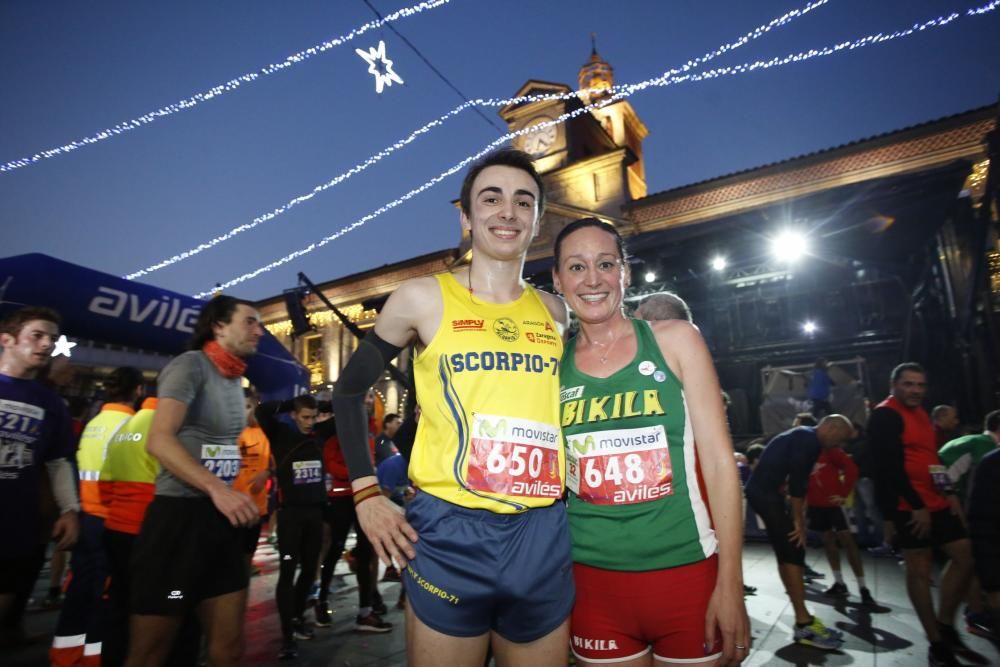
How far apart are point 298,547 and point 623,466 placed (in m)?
4.48

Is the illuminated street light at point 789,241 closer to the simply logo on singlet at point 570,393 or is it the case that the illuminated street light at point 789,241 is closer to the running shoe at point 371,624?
the running shoe at point 371,624

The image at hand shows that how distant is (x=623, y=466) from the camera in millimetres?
1927

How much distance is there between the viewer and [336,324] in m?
29.1

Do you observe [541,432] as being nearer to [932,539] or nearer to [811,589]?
[932,539]

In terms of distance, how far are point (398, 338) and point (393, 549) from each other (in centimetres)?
73

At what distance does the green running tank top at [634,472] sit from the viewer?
1871 millimetres

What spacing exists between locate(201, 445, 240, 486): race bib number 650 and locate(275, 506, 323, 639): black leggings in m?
2.43

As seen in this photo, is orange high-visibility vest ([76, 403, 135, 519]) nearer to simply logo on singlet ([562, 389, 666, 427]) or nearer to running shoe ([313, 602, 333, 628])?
running shoe ([313, 602, 333, 628])

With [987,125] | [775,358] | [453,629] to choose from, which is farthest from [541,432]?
[987,125]

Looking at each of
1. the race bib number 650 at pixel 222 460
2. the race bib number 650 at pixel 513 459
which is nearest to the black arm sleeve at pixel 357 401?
the race bib number 650 at pixel 513 459

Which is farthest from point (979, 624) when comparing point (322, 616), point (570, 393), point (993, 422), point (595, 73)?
point (595, 73)

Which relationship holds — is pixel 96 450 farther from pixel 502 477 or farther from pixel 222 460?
pixel 502 477

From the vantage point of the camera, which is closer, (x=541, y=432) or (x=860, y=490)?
(x=541, y=432)

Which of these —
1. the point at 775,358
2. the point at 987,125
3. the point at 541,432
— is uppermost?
the point at 987,125
